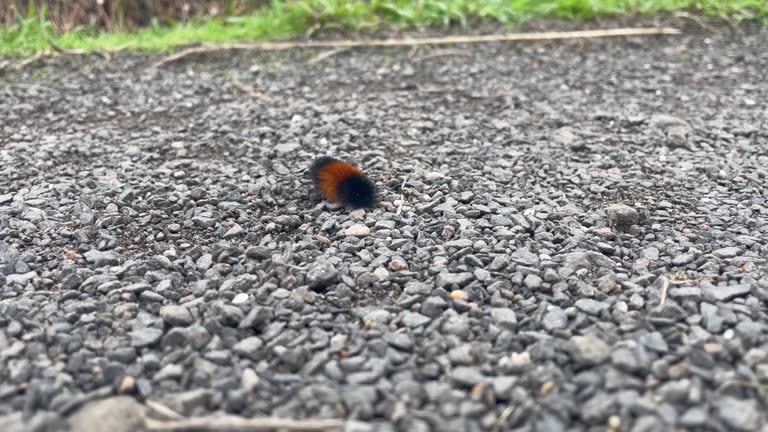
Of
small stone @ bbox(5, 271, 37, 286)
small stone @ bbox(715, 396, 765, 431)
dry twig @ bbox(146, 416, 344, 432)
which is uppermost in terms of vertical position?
small stone @ bbox(715, 396, 765, 431)

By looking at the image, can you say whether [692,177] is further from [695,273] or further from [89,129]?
[89,129]

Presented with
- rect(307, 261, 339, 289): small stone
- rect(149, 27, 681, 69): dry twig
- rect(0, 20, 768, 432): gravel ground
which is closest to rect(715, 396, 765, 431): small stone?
rect(0, 20, 768, 432): gravel ground

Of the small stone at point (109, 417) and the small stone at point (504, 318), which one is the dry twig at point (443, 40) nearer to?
the small stone at point (504, 318)

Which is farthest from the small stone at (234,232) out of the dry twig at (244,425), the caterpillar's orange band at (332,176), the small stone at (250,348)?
the dry twig at (244,425)

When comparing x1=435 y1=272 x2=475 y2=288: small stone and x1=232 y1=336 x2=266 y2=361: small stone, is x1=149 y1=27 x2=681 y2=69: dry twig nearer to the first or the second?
x1=435 y1=272 x2=475 y2=288: small stone

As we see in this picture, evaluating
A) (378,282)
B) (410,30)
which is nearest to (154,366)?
(378,282)

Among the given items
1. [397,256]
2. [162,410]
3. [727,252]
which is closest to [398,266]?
[397,256]
